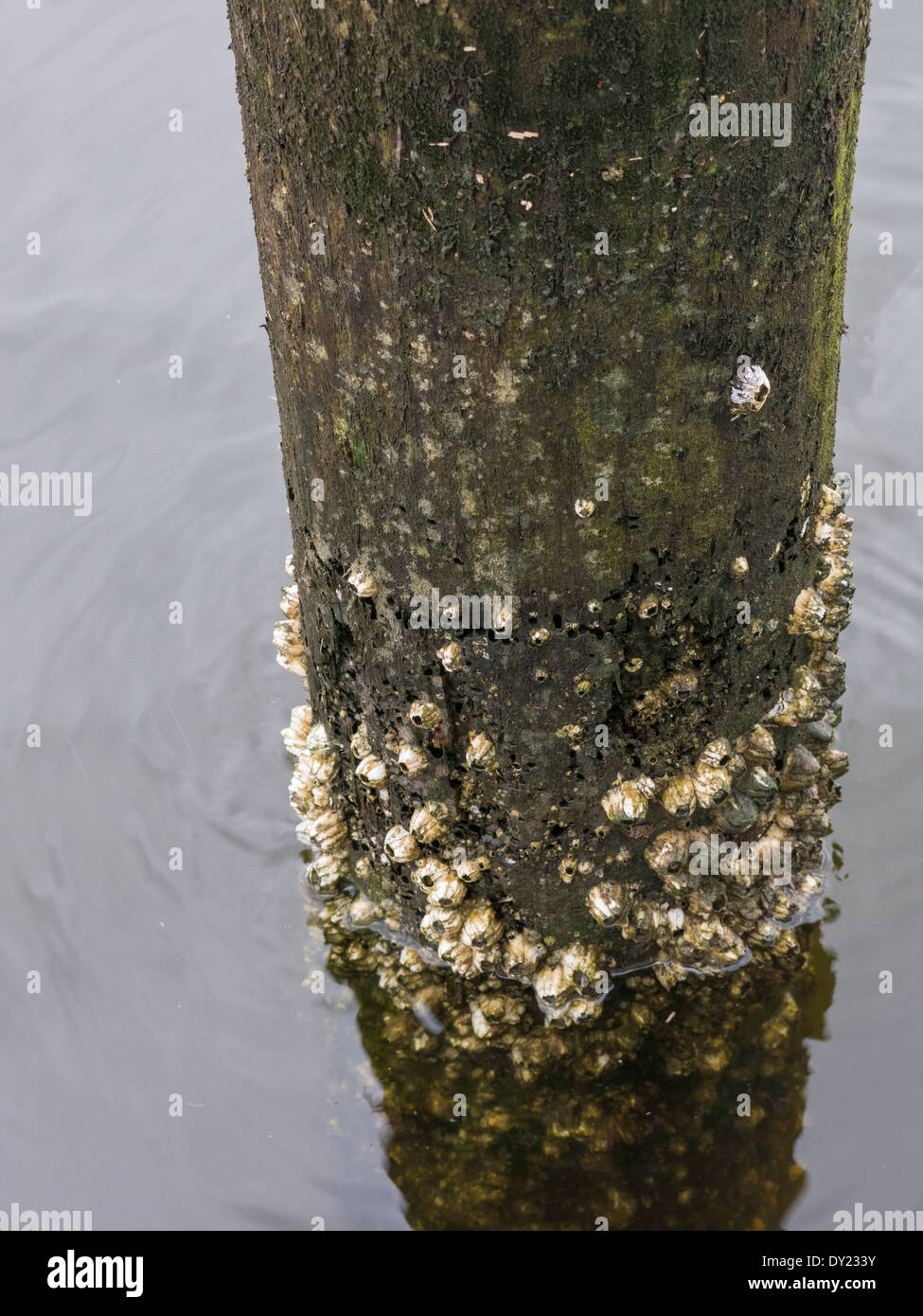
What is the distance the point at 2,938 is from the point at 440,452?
1728mm

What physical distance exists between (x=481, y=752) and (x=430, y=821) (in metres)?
0.18

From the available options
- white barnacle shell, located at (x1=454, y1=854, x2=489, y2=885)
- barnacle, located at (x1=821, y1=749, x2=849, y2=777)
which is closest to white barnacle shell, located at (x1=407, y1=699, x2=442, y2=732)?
white barnacle shell, located at (x1=454, y1=854, x2=489, y2=885)

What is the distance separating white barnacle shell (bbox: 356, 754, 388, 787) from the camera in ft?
7.37

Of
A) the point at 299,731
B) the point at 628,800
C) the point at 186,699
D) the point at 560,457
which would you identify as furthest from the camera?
the point at 186,699

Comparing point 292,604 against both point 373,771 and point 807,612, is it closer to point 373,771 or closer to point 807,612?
point 373,771

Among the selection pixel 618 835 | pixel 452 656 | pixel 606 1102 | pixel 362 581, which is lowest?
pixel 606 1102

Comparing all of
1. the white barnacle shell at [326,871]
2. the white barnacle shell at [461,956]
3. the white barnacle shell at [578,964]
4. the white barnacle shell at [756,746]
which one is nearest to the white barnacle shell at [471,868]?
the white barnacle shell at [461,956]

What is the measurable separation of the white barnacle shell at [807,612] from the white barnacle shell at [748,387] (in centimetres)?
47

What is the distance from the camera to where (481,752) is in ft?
6.93

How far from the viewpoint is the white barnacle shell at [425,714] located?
2098 millimetres

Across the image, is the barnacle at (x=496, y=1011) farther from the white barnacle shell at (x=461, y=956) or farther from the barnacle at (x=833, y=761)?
the barnacle at (x=833, y=761)

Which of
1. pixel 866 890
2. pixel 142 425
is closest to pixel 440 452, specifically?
pixel 866 890


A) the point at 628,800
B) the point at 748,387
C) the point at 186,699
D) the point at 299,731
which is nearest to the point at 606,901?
the point at 628,800

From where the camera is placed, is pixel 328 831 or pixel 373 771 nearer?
pixel 373 771
